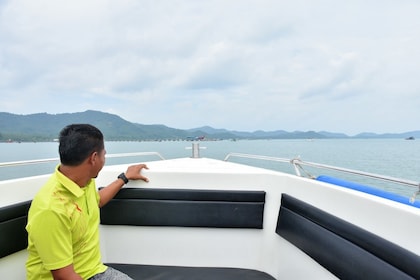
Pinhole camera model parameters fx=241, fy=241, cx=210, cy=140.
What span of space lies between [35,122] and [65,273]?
23261 mm

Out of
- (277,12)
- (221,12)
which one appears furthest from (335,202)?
(221,12)

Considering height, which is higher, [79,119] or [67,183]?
[79,119]

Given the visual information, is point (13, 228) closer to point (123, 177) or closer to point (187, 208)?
point (123, 177)

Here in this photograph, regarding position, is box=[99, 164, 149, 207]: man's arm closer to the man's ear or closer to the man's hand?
the man's hand

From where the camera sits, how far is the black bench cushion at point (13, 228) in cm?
109

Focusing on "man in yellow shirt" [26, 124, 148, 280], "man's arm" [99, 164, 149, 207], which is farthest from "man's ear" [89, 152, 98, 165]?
"man's arm" [99, 164, 149, 207]

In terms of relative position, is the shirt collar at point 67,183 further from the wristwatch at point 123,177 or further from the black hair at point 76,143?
the wristwatch at point 123,177

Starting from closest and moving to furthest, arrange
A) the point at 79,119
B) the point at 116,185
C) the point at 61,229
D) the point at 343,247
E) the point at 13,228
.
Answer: the point at 61,229 → the point at 343,247 → the point at 13,228 → the point at 116,185 → the point at 79,119

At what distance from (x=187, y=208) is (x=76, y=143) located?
0.84 meters

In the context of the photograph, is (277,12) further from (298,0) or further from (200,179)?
(200,179)

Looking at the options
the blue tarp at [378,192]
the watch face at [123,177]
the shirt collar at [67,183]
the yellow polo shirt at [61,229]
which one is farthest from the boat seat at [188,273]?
the shirt collar at [67,183]

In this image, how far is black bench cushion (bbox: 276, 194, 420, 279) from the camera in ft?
2.35

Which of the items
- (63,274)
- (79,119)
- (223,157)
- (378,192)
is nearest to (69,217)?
(63,274)

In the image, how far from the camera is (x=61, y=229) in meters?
0.80
